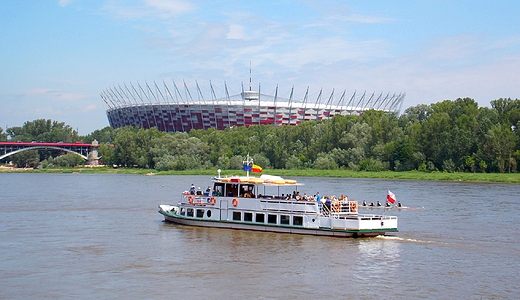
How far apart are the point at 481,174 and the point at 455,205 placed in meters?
32.5

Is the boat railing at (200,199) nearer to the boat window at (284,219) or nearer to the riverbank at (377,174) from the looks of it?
the boat window at (284,219)

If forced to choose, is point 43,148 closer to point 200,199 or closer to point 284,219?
point 200,199

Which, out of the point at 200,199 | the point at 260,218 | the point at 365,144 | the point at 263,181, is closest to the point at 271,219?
the point at 260,218

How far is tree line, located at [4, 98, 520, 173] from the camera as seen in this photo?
7894 cm

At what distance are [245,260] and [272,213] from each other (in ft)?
21.3

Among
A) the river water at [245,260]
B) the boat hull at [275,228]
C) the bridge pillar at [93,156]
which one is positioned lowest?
the river water at [245,260]

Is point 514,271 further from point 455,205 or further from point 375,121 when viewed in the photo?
point 375,121

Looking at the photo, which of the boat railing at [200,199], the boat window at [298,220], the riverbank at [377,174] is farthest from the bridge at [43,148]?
the boat window at [298,220]

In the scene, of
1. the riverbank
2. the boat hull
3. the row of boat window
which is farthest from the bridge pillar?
the row of boat window

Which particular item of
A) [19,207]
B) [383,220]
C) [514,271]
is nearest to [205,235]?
[383,220]

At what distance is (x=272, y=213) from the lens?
30.5m

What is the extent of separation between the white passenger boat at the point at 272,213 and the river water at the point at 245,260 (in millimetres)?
599

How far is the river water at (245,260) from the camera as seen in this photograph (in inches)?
781

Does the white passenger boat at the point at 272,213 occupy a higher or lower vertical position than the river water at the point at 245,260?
higher
